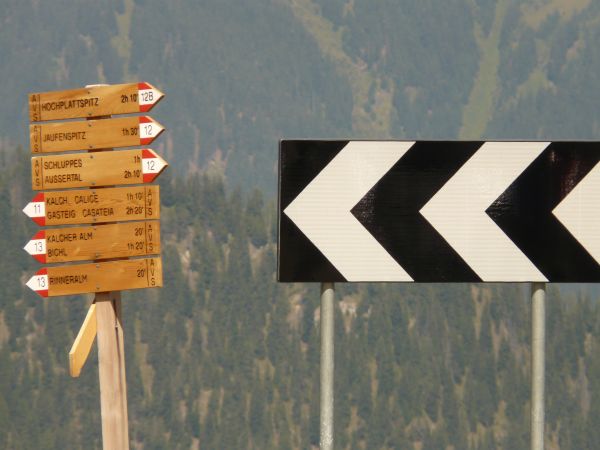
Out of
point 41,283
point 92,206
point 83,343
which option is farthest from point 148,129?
point 83,343

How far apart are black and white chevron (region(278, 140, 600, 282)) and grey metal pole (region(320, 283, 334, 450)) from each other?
0.10m

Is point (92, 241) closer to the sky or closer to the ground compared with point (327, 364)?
closer to the sky

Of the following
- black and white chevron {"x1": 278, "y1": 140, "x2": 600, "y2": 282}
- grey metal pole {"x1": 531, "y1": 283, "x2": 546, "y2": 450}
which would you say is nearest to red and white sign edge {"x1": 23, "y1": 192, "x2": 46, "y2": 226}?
black and white chevron {"x1": 278, "y1": 140, "x2": 600, "y2": 282}

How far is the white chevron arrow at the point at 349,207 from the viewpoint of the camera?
316 inches

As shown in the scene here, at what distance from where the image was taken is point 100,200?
30.7 ft

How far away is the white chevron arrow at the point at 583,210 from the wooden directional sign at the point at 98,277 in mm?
2545

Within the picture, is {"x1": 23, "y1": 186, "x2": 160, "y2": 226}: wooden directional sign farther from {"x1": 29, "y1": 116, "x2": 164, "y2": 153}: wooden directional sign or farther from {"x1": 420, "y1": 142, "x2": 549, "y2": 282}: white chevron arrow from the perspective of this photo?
{"x1": 420, "y1": 142, "x2": 549, "y2": 282}: white chevron arrow

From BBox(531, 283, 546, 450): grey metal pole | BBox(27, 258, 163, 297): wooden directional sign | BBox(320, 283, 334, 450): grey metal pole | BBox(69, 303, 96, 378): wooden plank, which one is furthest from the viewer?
BBox(69, 303, 96, 378): wooden plank

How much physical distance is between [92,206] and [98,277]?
0.48 metres

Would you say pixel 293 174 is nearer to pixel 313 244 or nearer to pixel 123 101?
pixel 313 244

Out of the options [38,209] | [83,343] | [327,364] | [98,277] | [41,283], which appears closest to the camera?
[327,364]

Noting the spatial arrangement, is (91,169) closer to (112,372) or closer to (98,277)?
(98,277)

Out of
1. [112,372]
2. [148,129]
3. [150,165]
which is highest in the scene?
[148,129]

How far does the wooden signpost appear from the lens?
9.30 meters
